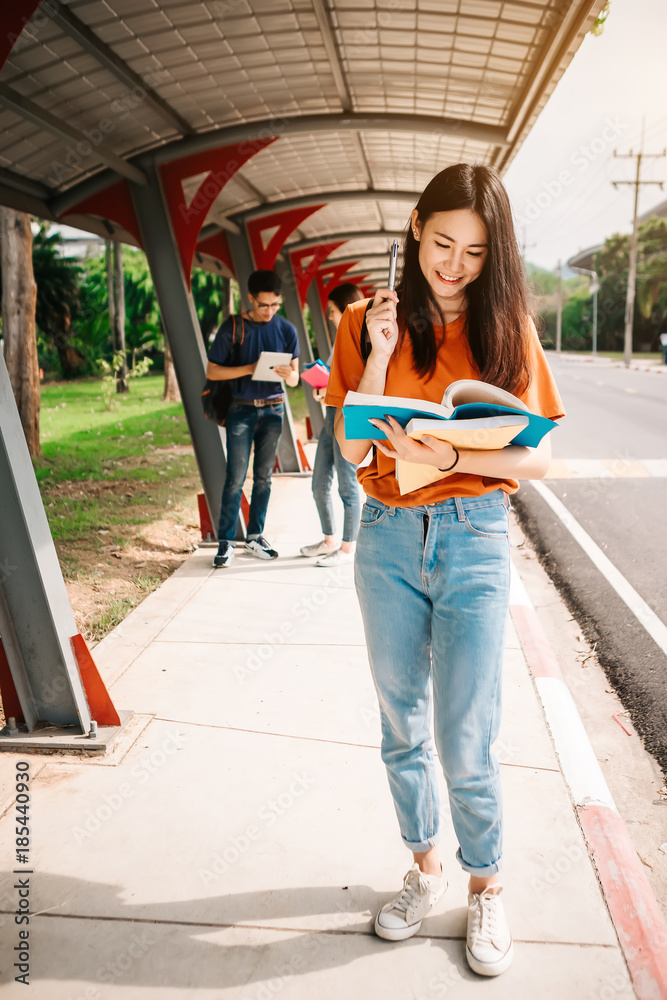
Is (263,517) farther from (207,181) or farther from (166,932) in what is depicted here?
(166,932)

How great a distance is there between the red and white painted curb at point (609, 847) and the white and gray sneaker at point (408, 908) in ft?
1.90

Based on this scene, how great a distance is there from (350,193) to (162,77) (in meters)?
3.99

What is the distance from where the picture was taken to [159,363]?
43781mm

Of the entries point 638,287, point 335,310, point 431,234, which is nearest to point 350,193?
point 335,310

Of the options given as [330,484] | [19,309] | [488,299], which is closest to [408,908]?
[488,299]

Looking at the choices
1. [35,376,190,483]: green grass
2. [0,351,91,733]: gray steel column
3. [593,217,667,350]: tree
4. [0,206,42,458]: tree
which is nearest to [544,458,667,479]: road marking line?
[35,376,190,483]: green grass

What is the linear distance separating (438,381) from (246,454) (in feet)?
13.3

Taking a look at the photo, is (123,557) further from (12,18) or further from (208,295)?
(208,295)

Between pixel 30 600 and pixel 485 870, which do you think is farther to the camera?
pixel 30 600

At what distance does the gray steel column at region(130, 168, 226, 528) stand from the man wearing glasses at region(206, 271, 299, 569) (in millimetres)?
774

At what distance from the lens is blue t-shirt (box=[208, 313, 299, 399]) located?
231 inches

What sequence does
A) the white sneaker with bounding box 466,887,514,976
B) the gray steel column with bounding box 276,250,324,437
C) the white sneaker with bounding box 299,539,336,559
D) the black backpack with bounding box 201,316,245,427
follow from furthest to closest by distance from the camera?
the gray steel column with bounding box 276,250,324,437, the white sneaker with bounding box 299,539,336,559, the black backpack with bounding box 201,316,245,427, the white sneaker with bounding box 466,887,514,976

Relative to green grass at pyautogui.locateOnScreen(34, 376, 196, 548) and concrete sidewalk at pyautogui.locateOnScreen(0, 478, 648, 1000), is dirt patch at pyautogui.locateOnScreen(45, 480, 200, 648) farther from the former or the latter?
concrete sidewalk at pyautogui.locateOnScreen(0, 478, 648, 1000)

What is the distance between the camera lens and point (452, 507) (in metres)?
2.04
